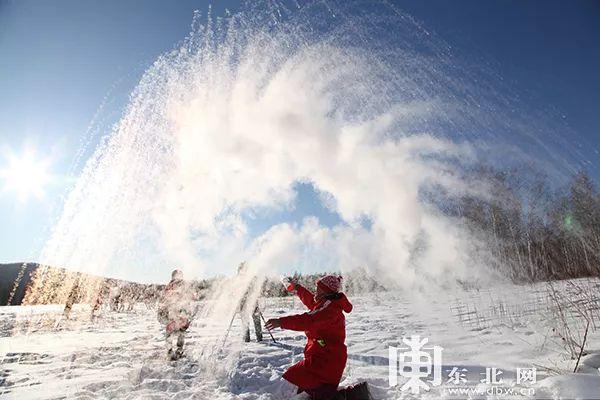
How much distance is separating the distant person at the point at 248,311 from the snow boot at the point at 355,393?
6.45 m

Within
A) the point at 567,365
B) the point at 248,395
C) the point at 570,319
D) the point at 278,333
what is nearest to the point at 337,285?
the point at 248,395

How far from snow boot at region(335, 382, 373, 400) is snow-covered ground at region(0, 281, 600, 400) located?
2.04 feet

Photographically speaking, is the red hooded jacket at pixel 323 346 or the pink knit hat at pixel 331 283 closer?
the red hooded jacket at pixel 323 346

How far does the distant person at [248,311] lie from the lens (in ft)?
34.4

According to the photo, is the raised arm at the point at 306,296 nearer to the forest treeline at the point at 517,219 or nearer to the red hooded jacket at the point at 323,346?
the red hooded jacket at the point at 323,346

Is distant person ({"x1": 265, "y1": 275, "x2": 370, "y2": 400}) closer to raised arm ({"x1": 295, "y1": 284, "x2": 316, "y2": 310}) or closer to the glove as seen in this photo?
raised arm ({"x1": 295, "y1": 284, "x2": 316, "y2": 310})

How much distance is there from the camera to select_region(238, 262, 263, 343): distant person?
10.5 meters

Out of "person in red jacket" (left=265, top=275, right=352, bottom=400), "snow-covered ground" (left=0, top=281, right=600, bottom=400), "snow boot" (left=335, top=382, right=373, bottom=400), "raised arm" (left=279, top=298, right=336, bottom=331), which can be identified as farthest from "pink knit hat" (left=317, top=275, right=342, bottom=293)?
"snow-covered ground" (left=0, top=281, right=600, bottom=400)

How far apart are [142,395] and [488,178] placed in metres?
30.9

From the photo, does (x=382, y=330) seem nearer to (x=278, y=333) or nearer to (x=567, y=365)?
(x=278, y=333)

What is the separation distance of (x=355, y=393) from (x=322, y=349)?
0.56 m

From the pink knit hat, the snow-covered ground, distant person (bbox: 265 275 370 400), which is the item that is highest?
the pink knit hat

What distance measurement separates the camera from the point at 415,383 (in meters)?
4.91

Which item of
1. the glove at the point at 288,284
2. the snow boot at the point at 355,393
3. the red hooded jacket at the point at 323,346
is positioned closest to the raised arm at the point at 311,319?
the red hooded jacket at the point at 323,346
